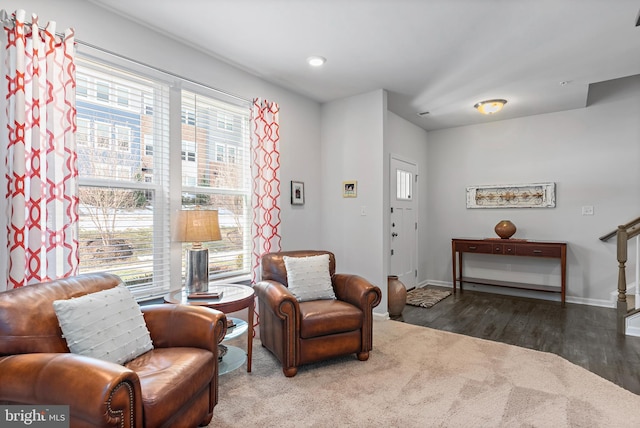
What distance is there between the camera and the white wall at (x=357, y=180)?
3883 mm

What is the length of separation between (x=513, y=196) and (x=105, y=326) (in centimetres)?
518

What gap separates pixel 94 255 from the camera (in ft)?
7.84

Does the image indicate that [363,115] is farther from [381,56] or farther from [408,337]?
[408,337]

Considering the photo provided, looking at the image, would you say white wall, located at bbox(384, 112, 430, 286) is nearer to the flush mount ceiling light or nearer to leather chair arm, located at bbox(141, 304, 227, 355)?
the flush mount ceiling light

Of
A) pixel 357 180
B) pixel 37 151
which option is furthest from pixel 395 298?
pixel 37 151

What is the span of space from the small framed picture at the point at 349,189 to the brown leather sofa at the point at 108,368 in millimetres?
2458

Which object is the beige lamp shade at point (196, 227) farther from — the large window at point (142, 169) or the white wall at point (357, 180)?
the white wall at point (357, 180)

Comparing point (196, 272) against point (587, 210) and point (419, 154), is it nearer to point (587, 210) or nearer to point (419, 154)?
point (419, 154)

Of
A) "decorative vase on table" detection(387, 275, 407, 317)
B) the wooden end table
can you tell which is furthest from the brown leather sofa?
"decorative vase on table" detection(387, 275, 407, 317)

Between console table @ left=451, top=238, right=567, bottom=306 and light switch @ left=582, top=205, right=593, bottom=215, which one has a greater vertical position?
light switch @ left=582, top=205, right=593, bottom=215

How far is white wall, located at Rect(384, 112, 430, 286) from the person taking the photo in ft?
15.9

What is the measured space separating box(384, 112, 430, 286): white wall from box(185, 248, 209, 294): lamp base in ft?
10.1

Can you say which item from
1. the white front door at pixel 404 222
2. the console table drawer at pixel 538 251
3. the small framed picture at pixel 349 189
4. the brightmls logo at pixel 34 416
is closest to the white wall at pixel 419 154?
the white front door at pixel 404 222

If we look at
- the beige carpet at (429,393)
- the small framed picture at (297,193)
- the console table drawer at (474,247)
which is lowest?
the beige carpet at (429,393)
